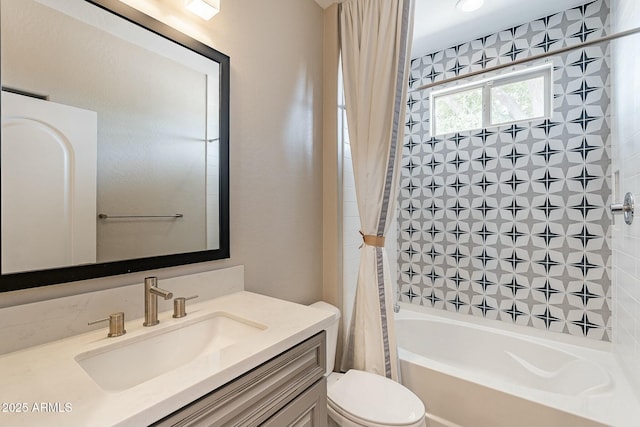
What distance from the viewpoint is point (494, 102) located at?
7.60 feet

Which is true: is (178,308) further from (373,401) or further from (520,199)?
(520,199)

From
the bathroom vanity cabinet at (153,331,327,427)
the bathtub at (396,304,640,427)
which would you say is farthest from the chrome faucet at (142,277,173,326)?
the bathtub at (396,304,640,427)

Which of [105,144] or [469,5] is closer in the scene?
[105,144]

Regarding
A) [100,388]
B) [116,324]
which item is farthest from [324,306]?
[100,388]

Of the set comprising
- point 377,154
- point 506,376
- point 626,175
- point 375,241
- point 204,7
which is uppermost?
point 204,7

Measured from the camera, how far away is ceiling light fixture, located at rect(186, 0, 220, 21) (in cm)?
114

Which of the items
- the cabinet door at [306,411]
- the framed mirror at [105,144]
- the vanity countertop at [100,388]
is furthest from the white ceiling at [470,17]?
the cabinet door at [306,411]

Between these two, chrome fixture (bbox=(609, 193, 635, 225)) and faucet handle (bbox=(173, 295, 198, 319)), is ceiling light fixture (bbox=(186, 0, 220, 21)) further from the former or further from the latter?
chrome fixture (bbox=(609, 193, 635, 225))

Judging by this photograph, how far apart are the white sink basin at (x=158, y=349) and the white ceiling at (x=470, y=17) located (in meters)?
2.18

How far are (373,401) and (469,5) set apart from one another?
2.35 m

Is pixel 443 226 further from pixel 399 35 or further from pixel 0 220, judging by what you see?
pixel 0 220

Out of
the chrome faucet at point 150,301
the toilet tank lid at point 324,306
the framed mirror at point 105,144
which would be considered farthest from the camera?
the toilet tank lid at point 324,306

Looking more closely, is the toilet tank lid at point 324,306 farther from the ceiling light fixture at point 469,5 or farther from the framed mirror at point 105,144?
the ceiling light fixture at point 469,5

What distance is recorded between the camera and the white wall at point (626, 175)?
141cm
